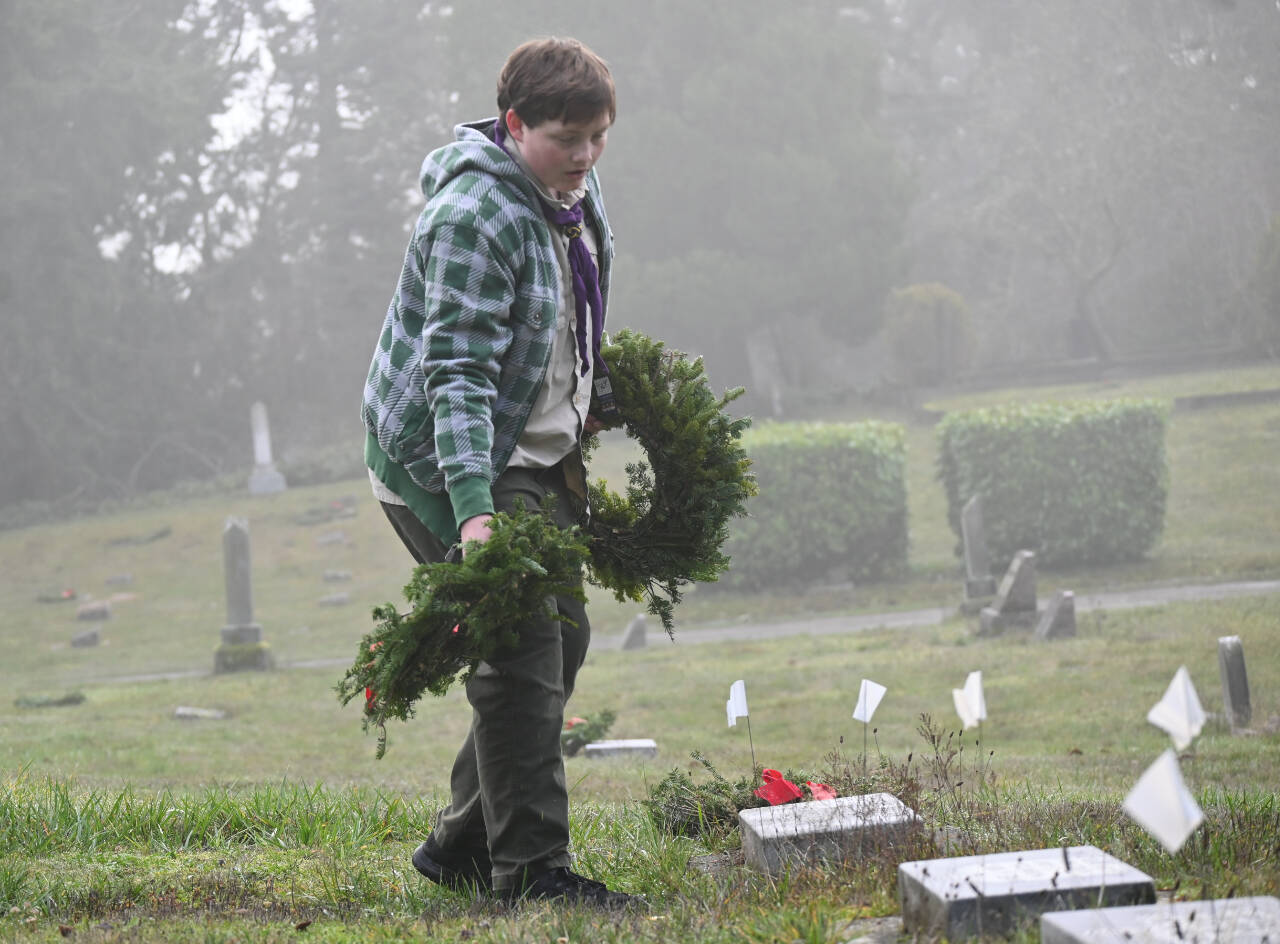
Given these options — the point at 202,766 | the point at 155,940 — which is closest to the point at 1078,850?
the point at 155,940

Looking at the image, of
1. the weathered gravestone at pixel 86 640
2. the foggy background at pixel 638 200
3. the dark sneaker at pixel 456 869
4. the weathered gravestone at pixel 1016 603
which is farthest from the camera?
the foggy background at pixel 638 200

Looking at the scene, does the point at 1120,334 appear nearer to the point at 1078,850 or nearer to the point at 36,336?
A: the point at 36,336

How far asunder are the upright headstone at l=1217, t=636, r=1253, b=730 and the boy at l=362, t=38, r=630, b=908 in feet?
20.4

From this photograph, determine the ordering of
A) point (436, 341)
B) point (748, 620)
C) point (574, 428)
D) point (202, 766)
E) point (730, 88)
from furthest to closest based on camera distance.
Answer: point (730, 88), point (748, 620), point (202, 766), point (574, 428), point (436, 341)

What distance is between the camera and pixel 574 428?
3387 mm

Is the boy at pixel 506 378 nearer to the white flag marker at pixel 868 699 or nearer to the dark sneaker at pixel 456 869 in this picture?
the dark sneaker at pixel 456 869

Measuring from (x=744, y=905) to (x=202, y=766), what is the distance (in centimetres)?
719

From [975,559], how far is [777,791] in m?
10.5

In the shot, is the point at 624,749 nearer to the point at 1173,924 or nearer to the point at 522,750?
the point at 522,750

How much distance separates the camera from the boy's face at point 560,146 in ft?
10.2

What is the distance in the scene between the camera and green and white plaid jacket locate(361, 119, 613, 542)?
301 centimetres

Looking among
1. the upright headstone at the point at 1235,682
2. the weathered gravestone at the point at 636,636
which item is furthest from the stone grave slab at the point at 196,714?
the upright headstone at the point at 1235,682

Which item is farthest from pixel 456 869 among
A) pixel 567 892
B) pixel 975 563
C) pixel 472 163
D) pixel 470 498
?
pixel 975 563

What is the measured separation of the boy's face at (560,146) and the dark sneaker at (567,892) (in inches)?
66.2
